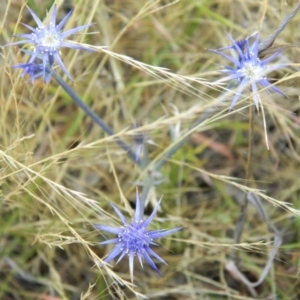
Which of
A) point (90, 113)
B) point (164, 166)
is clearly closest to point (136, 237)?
point (90, 113)

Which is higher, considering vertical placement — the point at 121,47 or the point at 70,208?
the point at 121,47

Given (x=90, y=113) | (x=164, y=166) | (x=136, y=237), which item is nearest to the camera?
(x=136, y=237)

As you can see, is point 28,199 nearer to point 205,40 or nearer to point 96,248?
point 96,248

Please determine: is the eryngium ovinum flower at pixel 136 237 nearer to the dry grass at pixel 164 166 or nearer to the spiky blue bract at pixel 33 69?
the spiky blue bract at pixel 33 69

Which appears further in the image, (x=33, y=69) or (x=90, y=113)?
(x=90, y=113)

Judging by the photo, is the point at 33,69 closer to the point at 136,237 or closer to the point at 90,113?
the point at 90,113

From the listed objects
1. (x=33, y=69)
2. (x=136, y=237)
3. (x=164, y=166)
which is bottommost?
(x=136, y=237)

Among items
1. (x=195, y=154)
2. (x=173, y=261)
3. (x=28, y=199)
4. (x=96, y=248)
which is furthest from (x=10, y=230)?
(x=195, y=154)

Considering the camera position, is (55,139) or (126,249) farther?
(55,139)

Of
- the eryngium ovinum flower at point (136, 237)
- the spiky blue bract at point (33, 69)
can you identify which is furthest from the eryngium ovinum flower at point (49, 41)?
the eryngium ovinum flower at point (136, 237)
